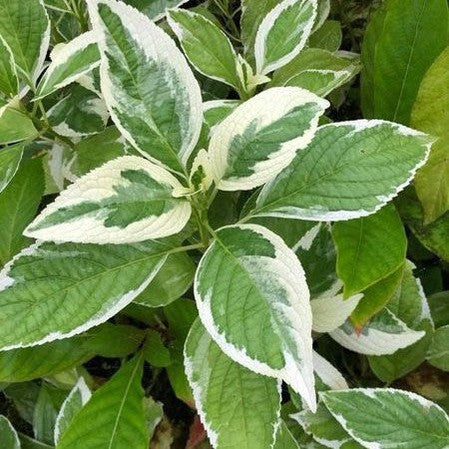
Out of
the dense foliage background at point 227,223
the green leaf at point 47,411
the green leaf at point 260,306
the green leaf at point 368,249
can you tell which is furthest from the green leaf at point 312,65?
the green leaf at point 47,411

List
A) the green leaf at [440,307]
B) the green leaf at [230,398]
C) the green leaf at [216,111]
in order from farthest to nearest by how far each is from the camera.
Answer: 1. the green leaf at [440,307]
2. the green leaf at [216,111]
3. the green leaf at [230,398]

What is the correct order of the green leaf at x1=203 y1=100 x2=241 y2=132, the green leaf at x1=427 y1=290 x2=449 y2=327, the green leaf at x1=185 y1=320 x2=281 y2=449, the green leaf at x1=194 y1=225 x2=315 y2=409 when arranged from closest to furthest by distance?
the green leaf at x1=194 y1=225 x2=315 y2=409
the green leaf at x1=185 y1=320 x2=281 y2=449
the green leaf at x1=203 y1=100 x2=241 y2=132
the green leaf at x1=427 y1=290 x2=449 y2=327

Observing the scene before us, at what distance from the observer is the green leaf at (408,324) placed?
0.96 m

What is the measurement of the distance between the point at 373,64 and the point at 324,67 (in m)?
0.10

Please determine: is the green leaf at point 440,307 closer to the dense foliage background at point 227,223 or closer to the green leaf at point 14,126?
the dense foliage background at point 227,223

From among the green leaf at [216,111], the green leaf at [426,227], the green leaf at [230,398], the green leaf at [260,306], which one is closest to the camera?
the green leaf at [260,306]

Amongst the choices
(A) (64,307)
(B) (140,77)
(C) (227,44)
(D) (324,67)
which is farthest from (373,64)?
(A) (64,307)

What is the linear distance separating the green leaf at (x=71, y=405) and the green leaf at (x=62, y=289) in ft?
1.00

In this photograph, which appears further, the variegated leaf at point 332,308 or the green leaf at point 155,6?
the green leaf at point 155,6

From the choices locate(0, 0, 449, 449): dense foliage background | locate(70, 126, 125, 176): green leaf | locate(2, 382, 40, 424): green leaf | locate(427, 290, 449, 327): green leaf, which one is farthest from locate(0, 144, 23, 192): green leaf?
locate(427, 290, 449, 327): green leaf

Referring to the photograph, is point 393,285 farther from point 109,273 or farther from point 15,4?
point 15,4

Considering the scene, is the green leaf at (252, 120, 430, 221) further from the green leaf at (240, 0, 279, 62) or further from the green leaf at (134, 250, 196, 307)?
the green leaf at (240, 0, 279, 62)

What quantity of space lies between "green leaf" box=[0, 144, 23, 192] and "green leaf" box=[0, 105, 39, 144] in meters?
0.02

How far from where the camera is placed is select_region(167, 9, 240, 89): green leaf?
88 centimetres
